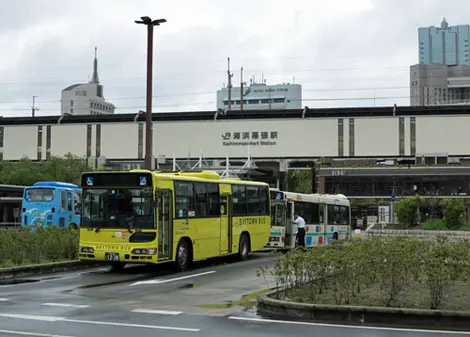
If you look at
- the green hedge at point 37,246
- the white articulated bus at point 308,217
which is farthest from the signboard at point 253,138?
the green hedge at point 37,246

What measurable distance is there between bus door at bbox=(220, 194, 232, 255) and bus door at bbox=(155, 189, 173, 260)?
11.4 feet

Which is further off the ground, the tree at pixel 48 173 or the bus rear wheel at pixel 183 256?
the tree at pixel 48 173

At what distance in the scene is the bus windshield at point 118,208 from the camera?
1745 centimetres

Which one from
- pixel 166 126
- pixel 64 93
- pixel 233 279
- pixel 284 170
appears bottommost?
pixel 233 279

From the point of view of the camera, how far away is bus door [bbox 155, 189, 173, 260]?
17.5 metres

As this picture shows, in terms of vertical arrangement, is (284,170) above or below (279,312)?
above

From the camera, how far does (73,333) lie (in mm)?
8969

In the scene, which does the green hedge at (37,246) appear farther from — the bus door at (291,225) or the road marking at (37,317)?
the bus door at (291,225)

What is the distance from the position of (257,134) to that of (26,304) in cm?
8277

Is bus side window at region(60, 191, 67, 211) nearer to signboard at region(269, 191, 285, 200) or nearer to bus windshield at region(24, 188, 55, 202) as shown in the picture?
bus windshield at region(24, 188, 55, 202)

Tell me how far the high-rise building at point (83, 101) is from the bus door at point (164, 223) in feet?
450

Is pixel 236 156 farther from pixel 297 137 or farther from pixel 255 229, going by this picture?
pixel 255 229

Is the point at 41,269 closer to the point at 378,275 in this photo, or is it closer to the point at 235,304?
the point at 235,304

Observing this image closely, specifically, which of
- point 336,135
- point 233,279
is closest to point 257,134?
point 336,135
